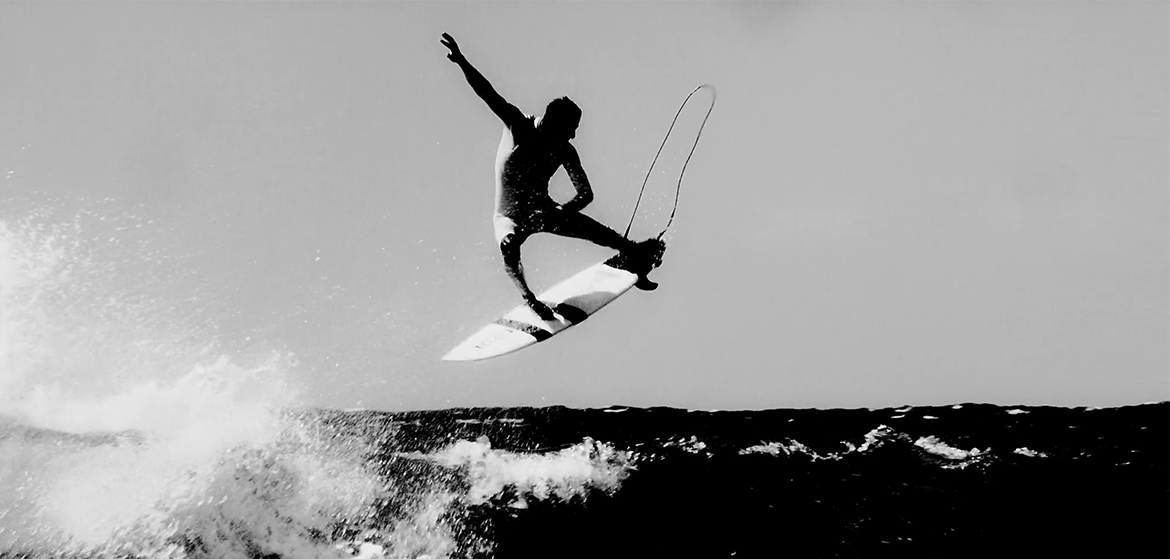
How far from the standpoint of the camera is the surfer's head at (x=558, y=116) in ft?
19.9

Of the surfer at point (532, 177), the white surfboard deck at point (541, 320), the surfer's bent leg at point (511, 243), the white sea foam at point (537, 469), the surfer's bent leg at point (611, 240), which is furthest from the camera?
the white sea foam at point (537, 469)

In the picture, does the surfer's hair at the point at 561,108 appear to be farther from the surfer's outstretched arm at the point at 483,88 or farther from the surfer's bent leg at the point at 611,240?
the surfer's bent leg at the point at 611,240

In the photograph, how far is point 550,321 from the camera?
283 inches

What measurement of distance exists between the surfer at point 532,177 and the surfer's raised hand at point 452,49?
74 mm

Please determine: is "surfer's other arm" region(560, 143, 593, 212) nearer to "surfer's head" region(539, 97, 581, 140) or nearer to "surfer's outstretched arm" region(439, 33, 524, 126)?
"surfer's head" region(539, 97, 581, 140)

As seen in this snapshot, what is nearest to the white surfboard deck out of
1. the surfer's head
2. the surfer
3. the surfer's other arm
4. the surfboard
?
the surfboard

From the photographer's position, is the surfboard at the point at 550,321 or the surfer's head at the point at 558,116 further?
the surfboard at the point at 550,321

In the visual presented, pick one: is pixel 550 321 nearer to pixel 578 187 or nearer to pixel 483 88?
pixel 578 187

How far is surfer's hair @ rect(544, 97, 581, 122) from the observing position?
6055 mm

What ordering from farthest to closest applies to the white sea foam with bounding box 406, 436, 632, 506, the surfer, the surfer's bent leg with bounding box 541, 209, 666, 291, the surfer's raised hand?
the white sea foam with bounding box 406, 436, 632, 506 < the surfer's bent leg with bounding box 541, 209, 666, 291 < the surfer < the surfer's raised hand

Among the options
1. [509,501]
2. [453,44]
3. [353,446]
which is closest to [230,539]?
[353,446]

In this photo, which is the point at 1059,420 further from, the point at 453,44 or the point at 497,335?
the point at 453,44

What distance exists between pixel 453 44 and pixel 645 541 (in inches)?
266

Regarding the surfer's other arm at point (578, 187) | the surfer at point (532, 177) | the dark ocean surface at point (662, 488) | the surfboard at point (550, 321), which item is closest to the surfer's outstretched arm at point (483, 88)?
the surfer at point (532, 177)
